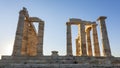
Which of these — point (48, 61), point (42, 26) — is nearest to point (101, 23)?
point (42, 26)

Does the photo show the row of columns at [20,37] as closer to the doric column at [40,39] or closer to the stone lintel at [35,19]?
the doric column at [40,39]

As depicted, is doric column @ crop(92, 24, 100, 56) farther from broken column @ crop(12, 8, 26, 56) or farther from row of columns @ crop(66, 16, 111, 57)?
broken column @ crop(12, 8, 26, 56)

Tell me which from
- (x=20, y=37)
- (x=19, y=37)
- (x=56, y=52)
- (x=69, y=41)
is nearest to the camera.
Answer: (x=56, y=52)

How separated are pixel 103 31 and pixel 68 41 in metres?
6.59

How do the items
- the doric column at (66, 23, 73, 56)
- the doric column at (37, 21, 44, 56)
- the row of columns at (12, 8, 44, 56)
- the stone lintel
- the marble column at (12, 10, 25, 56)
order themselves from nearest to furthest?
the marble column at (12, 10, 25, 56), the row of columns at (12, 8, 44, 56), the doric column at (37, 21, 44, 56), the doric column at (66, 23, 73, 56), the stone lintel

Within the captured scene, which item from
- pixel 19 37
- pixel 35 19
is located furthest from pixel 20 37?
pixel 35 19

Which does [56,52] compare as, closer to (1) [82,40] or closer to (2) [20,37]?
(2) [20,37]

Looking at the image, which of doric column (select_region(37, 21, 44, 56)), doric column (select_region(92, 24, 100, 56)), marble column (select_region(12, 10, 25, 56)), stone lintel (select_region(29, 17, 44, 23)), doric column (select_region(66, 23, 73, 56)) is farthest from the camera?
doric column (select_region(92, 24, 100, 56))

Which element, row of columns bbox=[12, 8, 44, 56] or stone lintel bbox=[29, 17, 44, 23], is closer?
row of columns bbox=[12, 8, 44, 56]

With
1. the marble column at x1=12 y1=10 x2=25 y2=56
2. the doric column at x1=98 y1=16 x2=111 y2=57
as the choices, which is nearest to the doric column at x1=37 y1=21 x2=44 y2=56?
the marble column at x1=12 y1=10 x2=25 y2=56

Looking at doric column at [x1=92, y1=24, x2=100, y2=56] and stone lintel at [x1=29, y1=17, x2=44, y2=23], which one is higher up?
stone lintel at [x1=29, y1=17, x2=44, y2=23]

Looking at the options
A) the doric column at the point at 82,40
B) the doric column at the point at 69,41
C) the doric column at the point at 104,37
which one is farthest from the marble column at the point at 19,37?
the doric column at the point at 104,37

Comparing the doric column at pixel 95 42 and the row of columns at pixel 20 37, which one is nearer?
the row of columns at pixel 20 37

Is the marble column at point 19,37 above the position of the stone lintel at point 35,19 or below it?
below
